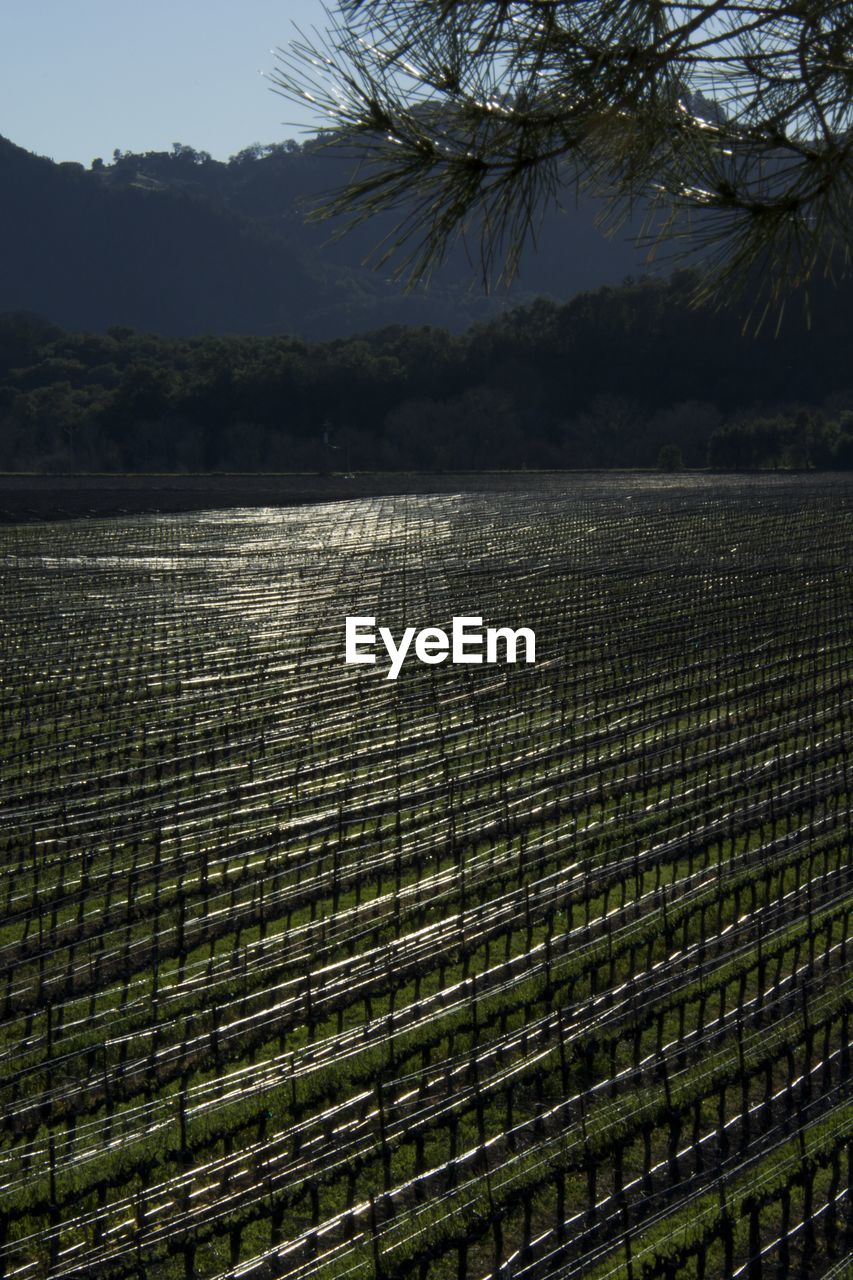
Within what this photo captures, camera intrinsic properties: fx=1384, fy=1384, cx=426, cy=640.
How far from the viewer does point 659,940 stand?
404 cm

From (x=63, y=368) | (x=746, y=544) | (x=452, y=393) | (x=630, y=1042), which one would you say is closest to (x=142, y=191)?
(x=63, y=368)

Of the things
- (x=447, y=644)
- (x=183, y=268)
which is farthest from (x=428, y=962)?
(x=183, y=268)

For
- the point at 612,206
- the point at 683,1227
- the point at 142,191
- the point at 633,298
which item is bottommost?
the point at 683,1227

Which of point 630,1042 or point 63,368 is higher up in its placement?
point 63,368

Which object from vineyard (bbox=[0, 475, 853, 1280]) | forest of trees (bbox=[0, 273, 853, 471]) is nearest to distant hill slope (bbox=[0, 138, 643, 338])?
forest of trees (bbox=[0, 273, 853, 471])

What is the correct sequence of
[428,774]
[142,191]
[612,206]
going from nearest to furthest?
[612,206]
[428,774]
[142,191]

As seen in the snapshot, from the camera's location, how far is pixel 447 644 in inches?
343

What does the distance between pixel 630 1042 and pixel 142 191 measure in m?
65.4

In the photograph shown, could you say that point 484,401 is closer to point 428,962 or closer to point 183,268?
point 428,962

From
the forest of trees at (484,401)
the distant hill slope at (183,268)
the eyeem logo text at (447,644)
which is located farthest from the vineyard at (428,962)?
the distant hill slope at (183,268)

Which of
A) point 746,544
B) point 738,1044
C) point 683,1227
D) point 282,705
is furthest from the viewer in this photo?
point 746,544

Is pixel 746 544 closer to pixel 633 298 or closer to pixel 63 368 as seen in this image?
pixel 633 298

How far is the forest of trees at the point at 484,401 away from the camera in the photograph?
32.8 meters

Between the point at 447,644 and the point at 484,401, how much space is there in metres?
25.7
